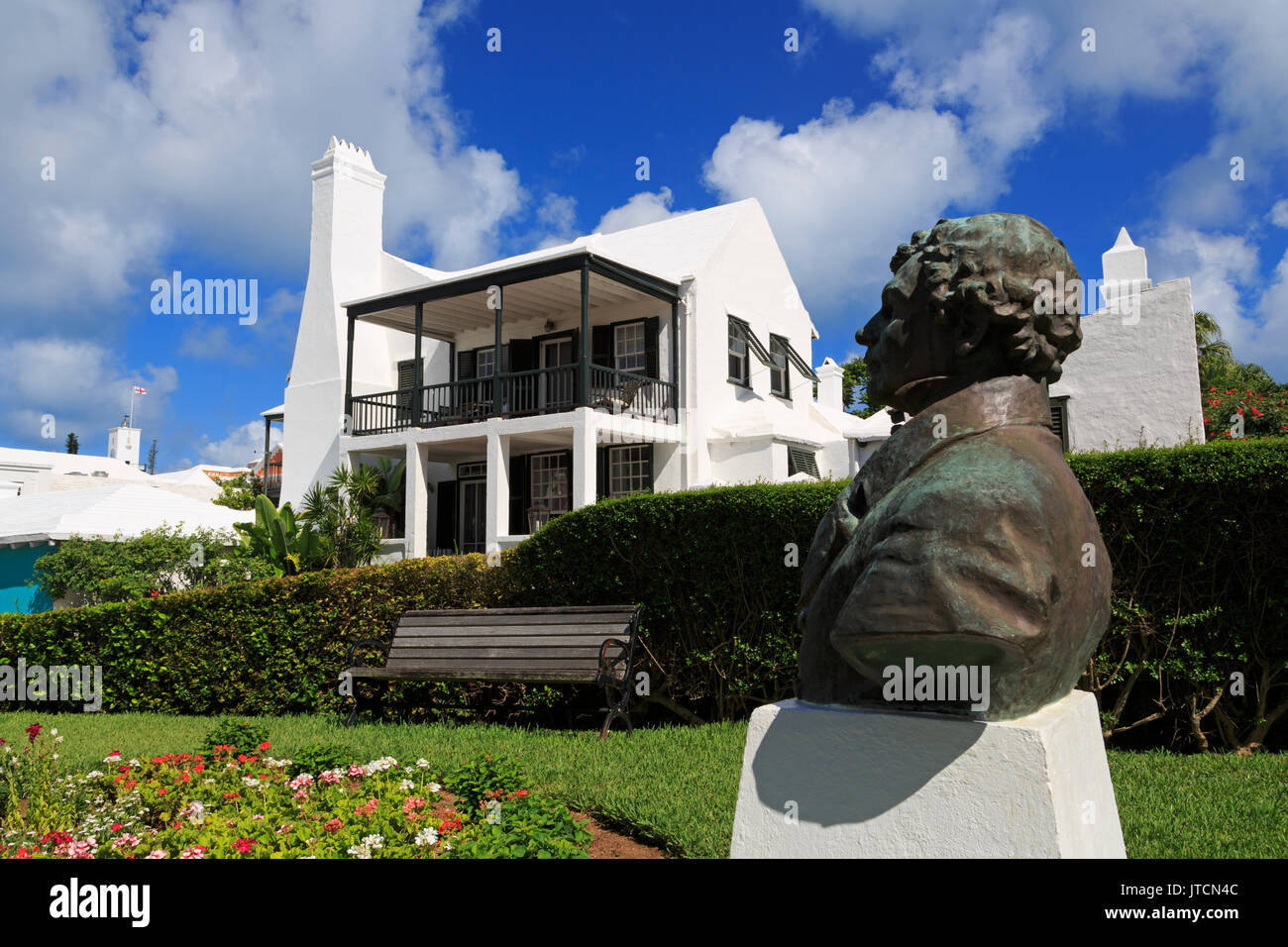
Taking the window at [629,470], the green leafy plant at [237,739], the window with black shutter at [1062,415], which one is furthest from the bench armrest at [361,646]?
the window with black shutter at [1062,415]

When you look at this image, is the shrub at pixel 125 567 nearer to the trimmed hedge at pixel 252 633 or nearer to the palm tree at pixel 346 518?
the palm tree at pixel 346 518

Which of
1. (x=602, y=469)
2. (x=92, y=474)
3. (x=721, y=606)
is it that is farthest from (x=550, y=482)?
(x=92, y=474)

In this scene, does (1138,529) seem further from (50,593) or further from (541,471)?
(50,593)

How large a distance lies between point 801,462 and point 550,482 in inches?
232

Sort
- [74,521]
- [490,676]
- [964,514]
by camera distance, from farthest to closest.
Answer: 1. [74,521]
2. [490,676]
3. [964,514]

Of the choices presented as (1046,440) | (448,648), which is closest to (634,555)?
(448,648)

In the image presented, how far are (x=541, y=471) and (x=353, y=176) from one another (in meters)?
9.52

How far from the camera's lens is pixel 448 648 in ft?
30.5

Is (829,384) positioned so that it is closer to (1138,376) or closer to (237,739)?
(1138,376)

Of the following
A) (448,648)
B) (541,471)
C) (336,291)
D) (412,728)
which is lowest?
(412,728)

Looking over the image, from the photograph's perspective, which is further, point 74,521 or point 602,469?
point 74,521

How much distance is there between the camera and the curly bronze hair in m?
2.47

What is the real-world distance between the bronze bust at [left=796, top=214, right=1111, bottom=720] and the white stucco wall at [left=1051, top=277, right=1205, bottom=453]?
42.2ft

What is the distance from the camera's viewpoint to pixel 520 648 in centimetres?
891
